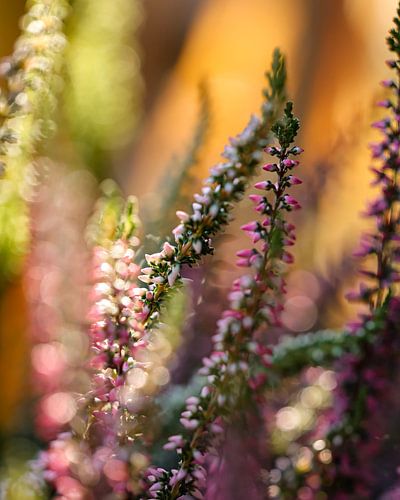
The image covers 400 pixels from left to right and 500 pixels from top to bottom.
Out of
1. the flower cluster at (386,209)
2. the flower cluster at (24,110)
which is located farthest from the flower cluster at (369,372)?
the flower cluster at (24,110)

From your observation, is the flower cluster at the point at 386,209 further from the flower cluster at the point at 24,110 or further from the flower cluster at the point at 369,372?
the flower cluster at the point at 24,110

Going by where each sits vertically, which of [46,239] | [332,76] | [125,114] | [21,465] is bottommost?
[21,465]

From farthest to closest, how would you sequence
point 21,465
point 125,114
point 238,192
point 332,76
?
1. point 332,76
2. point 125,114
3. point 21,465
4. point 238,192

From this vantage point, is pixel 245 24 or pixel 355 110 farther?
pixel 245 24

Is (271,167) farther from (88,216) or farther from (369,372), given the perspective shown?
(88,216)

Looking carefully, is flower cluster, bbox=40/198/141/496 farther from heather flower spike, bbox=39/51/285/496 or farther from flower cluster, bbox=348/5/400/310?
flower cluster, bbox=348/5/400/310

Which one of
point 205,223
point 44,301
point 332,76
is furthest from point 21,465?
point 332,76

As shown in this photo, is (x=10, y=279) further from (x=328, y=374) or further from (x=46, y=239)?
(x=328, y=374)
